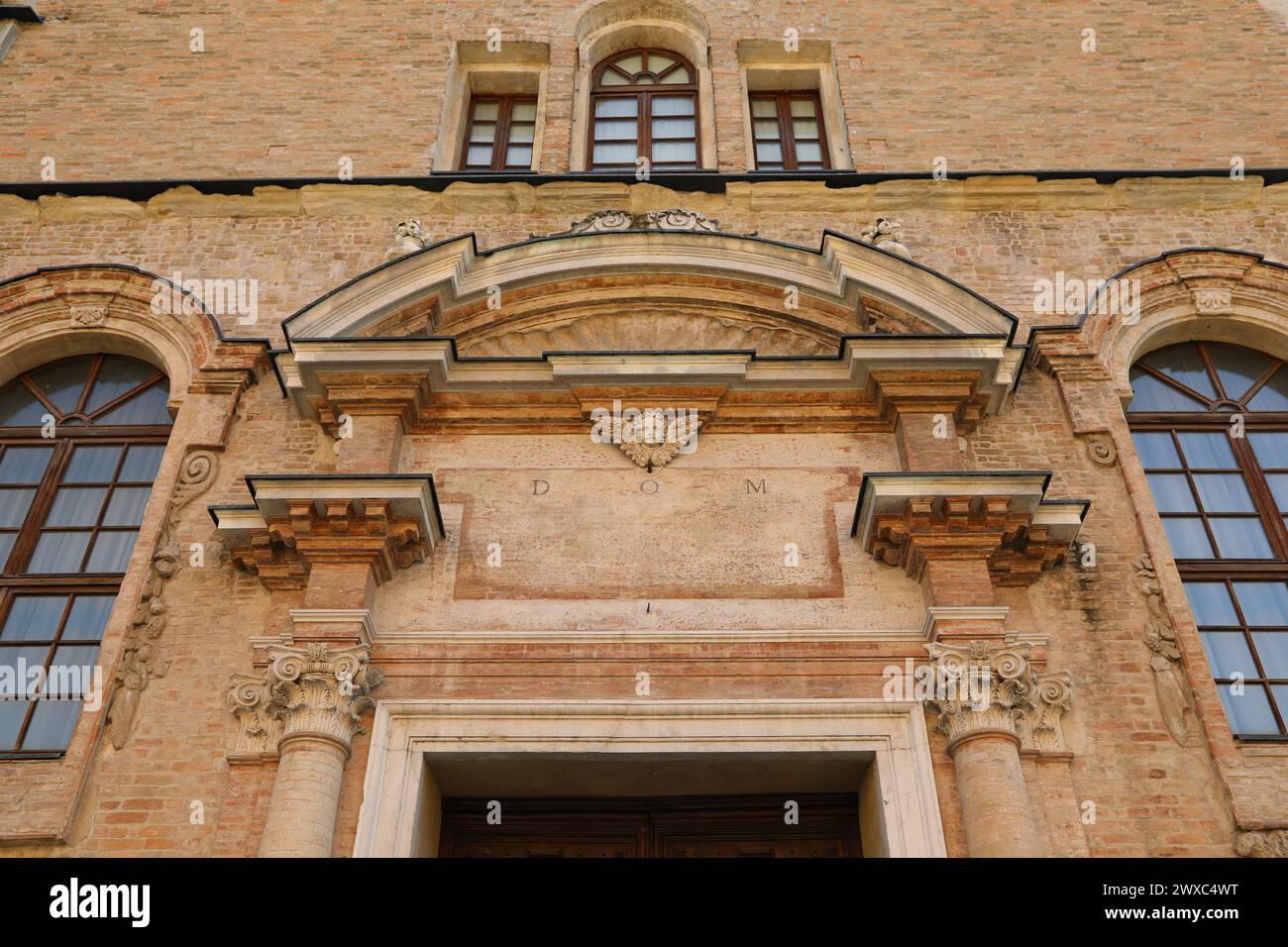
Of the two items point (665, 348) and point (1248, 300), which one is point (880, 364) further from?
point (1248, 300)

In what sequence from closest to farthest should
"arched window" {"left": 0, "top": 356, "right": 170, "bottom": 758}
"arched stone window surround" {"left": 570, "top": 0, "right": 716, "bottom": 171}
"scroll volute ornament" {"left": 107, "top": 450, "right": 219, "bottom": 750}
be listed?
"scroll volute ornament" {"left": 107, "top": 450, "right": 219, "bottom": 750} → "arched window" {"left": 0, "top": 356, "right": 170, "bottom": 758} → "arched stone window surround" {"left": 570, "top": 0, "right": 716, "bottom": 171}

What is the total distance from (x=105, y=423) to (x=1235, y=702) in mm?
8276

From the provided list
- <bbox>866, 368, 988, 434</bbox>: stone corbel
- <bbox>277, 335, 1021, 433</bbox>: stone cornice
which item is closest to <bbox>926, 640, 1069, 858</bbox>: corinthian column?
<bbox>866, 368, 988, 434</bbox>: stone corbel

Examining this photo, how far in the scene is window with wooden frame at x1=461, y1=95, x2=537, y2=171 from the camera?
11648mm

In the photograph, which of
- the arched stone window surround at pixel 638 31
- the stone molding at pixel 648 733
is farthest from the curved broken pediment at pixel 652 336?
the arched stone window surround at pixel 638 31

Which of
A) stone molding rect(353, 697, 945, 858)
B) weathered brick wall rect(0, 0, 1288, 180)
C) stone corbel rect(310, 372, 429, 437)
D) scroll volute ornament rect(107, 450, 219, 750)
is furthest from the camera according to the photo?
weathered brick wall rect(0, 0, 1288, 180)

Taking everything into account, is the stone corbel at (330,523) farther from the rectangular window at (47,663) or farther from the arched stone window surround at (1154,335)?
the arched stone window surround at (1154,335)

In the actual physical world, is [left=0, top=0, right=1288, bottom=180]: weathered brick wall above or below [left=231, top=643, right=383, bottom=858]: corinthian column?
above

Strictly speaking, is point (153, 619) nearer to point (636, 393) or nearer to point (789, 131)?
point (636, 393)

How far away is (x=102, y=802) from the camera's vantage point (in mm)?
6934

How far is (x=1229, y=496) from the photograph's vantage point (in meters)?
8.59

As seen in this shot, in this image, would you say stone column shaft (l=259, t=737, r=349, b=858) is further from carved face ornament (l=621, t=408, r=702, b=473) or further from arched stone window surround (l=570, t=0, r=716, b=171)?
arched stone window surround (l=570, t=0, r=716, b=171)

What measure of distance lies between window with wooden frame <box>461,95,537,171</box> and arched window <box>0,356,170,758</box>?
3.96 m

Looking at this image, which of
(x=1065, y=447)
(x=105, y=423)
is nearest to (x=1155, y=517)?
(x=1065, y=447)
